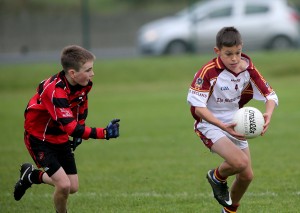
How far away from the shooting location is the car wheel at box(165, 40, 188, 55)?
23.3 meters

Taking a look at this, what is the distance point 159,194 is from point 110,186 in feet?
2.85

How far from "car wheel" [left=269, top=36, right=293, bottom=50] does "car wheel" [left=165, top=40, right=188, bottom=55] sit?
2.95 metres

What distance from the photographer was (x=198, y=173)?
9234 mm

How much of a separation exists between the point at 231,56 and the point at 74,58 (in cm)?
145

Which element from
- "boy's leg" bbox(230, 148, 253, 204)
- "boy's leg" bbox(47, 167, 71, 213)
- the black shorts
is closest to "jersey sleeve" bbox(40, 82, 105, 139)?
the black shorts

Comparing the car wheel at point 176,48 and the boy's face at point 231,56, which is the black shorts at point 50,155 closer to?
the boy's face at point 231,56

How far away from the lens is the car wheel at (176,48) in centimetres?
2327

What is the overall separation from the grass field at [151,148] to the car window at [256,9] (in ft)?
4.90

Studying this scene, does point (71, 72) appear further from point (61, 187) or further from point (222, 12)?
point (222, 12)

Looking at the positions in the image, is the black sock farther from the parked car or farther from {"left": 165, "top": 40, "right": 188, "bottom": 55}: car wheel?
{"left": 165, "top": 40, "right": 188, "bottom": 55}: car wheel

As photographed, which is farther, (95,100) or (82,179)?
(95,100)

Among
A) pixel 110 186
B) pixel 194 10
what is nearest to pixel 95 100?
pixel 194 10

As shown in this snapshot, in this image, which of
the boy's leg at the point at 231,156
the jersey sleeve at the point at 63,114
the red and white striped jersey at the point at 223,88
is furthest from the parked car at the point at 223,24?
the jersey sleeve at the point at 63,114

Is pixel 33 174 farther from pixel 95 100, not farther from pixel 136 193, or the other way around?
pixel 95 100
